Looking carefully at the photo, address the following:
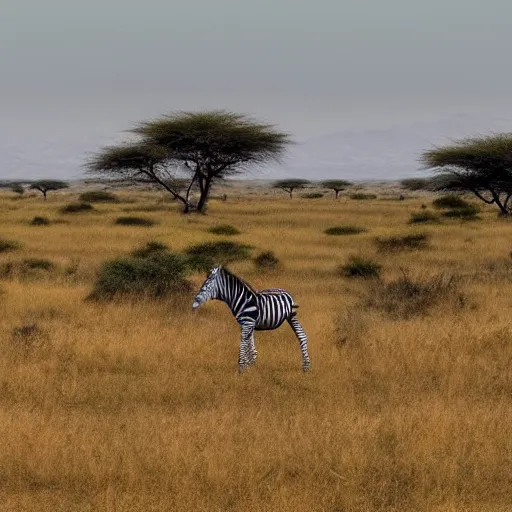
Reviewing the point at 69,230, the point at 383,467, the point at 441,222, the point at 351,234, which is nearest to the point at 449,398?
the point at 383,467

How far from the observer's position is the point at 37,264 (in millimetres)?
20156

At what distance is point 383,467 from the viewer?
18.8 ft

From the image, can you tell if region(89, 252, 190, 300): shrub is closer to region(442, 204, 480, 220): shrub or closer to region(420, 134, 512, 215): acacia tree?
region(442, 204, 480, 220): shrub

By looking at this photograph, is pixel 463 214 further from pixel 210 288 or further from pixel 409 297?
pixel 210 288

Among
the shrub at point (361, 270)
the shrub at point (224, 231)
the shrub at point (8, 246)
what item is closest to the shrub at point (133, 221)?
the shrub at point (224, 231)

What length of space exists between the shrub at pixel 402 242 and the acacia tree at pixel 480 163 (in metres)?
17.6

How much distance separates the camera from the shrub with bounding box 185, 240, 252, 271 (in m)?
20.7

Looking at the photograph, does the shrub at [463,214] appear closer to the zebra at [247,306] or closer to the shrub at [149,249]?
the shrub at [149,249]

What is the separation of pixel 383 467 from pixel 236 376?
10.8 feet

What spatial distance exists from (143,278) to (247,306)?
714 cm

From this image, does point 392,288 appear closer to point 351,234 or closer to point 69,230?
point 351,234

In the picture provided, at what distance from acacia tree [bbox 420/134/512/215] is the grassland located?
3091 cm

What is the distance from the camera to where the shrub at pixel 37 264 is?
774 inches

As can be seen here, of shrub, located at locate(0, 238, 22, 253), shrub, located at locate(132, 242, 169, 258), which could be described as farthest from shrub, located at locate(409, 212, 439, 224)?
shrub, located at locate(0, 238, 22, 253)
